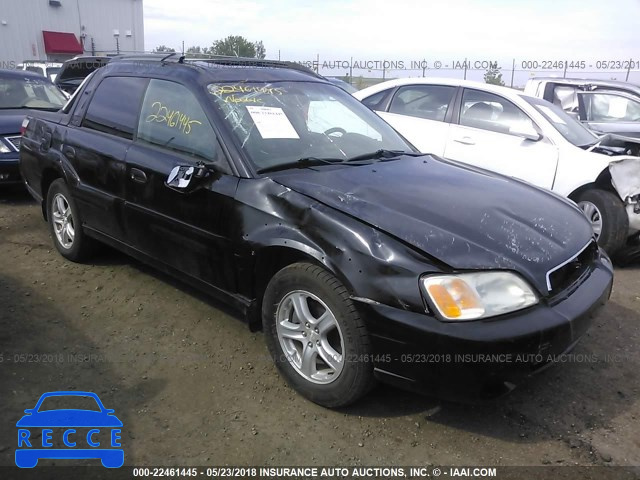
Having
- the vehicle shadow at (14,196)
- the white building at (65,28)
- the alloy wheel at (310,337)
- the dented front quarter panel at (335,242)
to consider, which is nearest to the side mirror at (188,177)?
the dented front quarter panel at (335,242)

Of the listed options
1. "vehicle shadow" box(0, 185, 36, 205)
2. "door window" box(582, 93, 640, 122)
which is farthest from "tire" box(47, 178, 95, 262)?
"door window" box(582, 93, 640, 122)

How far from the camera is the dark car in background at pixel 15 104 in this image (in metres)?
6.32

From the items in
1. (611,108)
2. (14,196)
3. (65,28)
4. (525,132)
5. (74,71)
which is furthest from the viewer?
(65,28)

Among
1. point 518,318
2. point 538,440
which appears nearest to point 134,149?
point 518,318

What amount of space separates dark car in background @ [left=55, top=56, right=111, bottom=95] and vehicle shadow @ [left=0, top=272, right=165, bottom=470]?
11553 millimetres

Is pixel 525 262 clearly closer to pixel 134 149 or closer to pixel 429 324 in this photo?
pixel 429 324

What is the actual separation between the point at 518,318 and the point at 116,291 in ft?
9.91

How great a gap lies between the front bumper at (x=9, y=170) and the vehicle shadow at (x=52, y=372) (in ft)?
10.3

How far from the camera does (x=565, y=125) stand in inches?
226

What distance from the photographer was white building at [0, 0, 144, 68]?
101ft

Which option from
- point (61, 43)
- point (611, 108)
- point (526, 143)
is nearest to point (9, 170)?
point (526, 143)

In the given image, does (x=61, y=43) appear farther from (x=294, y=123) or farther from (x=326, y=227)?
(x=326, y=227)

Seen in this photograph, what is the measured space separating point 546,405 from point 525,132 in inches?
141

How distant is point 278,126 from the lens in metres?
3.25
